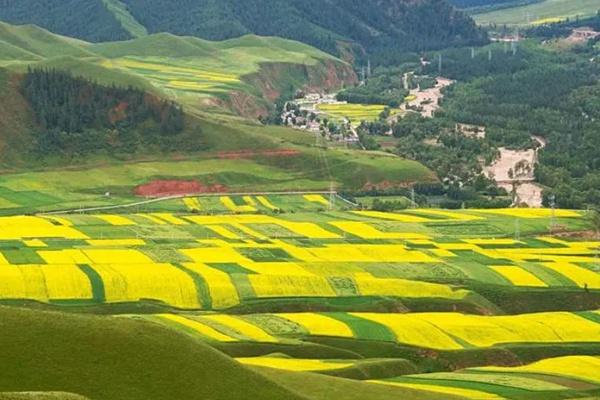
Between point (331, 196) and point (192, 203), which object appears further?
point (331, 196)

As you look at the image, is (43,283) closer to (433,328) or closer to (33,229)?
(33,229)

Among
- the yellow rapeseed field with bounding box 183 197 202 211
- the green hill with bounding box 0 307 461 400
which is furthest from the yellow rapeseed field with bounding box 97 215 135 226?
the green hill with bounding box 0 307 461 400

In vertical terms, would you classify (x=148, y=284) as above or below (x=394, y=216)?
above

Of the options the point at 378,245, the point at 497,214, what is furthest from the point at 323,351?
the point at 497,214

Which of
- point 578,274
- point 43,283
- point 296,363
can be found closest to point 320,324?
point 296,363

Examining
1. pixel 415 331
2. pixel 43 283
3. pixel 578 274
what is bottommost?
pixel 578 274
